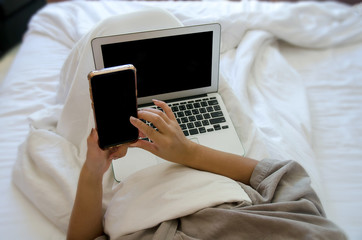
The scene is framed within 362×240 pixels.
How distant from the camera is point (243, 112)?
894 mm

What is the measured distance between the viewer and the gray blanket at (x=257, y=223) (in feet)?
1.87

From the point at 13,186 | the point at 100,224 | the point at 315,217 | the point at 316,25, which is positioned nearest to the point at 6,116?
the point at 13,186

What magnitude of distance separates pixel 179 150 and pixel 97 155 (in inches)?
6.2

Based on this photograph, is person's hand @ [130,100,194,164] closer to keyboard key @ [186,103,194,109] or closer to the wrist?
the wrist

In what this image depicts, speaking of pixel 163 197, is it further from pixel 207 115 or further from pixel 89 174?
pixel 207 115

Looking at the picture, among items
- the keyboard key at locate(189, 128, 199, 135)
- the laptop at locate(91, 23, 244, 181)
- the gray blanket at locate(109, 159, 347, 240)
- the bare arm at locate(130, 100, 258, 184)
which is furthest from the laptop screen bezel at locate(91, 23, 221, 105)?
the gray blanket at locate(109, 159, 347, 240)

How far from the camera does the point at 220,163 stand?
693 millimetres

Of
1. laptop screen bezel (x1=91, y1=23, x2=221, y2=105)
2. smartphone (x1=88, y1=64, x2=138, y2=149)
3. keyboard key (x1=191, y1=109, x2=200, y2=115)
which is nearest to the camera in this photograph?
smartphone (x1=88, y1=64, x2=138, y2=149)

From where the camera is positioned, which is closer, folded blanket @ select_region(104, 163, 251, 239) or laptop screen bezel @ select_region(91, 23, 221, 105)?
folded blanket @ select_region(104, 163, 251, 239)

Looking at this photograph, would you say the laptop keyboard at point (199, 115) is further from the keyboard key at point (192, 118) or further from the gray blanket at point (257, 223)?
the gray blanket at point (257, 223)

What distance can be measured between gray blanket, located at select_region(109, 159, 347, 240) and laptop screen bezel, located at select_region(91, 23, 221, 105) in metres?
0.36

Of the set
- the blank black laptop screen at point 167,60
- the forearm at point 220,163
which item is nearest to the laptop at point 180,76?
the blank black laptop screen at point 167,60

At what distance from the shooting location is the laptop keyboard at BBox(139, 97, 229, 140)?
2.80 ft

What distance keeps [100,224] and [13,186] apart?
30 centimetres
